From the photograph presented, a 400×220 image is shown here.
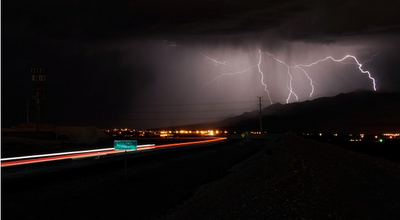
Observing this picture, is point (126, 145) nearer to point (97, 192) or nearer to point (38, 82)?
point (97, 192)

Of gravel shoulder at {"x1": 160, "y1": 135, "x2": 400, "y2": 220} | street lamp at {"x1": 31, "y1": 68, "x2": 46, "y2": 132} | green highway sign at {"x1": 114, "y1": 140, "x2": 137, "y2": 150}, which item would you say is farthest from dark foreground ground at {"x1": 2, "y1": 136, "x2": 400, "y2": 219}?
street lamp at {"x1": 31, "y1": 68, "x2": 46, "y2": 132}

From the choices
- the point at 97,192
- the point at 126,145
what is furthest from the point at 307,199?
the point at 97,192

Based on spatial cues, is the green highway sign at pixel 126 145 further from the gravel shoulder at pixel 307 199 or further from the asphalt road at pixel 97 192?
the gravel shoulder at pixel 307 199

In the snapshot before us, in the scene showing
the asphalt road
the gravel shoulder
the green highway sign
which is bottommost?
the asphalt road

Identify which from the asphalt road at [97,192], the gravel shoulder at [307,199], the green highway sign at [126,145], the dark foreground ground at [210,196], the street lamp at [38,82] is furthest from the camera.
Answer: the street lamp at [38,82]

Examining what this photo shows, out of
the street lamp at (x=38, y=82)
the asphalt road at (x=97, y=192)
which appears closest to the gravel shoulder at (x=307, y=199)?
the asphalt road at (x=97, y=192)

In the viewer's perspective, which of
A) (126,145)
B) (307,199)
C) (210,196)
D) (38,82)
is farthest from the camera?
(38,82)

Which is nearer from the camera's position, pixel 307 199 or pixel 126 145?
pixel 307 199

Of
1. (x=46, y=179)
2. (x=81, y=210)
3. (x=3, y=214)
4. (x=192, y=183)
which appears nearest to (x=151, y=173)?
(x=192, y=183)

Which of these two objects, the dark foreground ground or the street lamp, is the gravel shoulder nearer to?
the dark foreground ground

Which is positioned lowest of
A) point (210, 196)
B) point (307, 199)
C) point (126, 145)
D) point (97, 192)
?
point (97, 192)

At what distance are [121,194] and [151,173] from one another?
8.50m

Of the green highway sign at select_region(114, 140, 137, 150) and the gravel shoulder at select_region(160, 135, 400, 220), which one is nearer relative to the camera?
the gravel shoulder at select_region(160, 135, 400, 220)

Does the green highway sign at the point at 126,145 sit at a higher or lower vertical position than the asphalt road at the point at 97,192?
higher
